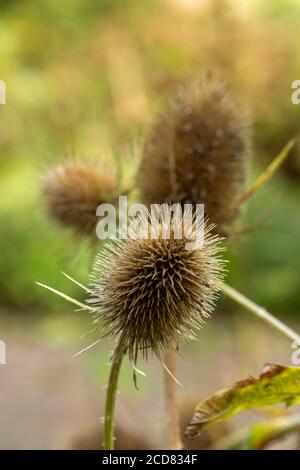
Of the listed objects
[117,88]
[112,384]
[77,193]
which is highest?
[117,88]

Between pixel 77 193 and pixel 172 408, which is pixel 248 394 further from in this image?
pixel 77 193

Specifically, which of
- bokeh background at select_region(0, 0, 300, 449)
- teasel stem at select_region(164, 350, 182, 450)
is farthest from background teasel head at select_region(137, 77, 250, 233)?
bokeh background at select_region(0, 0, 300, 449)

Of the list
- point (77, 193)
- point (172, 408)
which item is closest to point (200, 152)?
point (77, 193)

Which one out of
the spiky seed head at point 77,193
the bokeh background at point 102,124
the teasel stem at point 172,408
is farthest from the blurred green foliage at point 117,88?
the teasel stem at point 172,408
